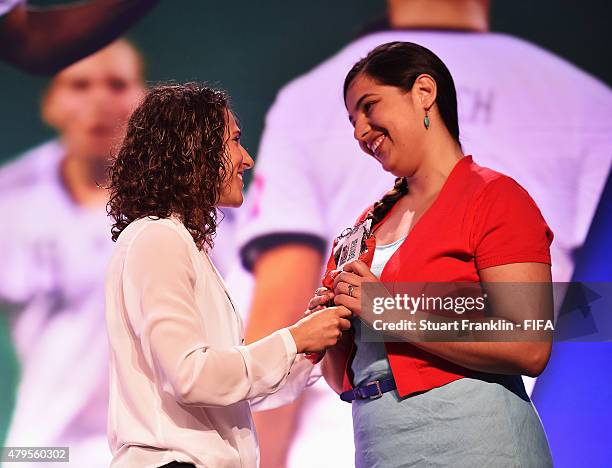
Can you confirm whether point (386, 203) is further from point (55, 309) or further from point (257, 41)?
point (55, 309)

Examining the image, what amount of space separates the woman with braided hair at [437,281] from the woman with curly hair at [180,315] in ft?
0.43

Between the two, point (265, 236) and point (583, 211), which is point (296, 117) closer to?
point (265, 236)

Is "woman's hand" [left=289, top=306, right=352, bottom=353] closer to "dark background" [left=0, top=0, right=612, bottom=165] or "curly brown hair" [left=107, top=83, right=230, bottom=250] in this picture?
"curly brown hair" [left=107, top=83, right=230, bottom=250]

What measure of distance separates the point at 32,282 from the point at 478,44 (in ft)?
6.26

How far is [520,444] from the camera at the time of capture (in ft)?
4.37

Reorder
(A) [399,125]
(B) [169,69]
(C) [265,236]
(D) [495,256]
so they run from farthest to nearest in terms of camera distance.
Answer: (B) [169,69]
(C) [265,236]
(A) [399,125]
(D) [495,256]

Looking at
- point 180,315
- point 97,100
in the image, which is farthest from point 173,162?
point 97,100

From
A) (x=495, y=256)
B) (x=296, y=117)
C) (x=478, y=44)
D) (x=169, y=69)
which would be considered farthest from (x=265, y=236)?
(x=495, y=256)

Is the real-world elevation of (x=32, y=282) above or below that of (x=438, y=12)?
below

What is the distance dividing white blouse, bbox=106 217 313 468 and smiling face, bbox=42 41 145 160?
1729 mm

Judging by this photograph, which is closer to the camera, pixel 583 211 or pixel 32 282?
pixel 583 211

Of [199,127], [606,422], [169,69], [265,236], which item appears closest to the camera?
[199,127]

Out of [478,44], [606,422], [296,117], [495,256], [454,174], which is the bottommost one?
[606,422]

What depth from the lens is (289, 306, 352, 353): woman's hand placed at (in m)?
1.39
